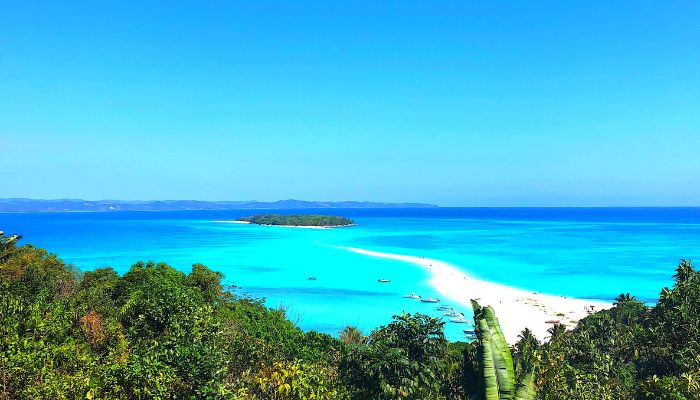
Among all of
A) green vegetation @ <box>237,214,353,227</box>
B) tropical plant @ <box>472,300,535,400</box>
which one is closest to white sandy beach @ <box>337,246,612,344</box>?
tropical plant @ <box>472,300,535,400</box>

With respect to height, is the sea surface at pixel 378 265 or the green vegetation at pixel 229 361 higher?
the green vegetation at pixel 229 361

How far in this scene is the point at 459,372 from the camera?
13.1 metres

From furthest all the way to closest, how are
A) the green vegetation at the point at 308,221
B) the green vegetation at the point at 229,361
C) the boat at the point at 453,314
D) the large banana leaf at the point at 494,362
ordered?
the green vegetation at the point at 308,221 < the boat at the point at 453,314 < the large banana leaf at the point at 494,362 < the green vegetation at the point at 229,361

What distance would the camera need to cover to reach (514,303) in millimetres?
46531

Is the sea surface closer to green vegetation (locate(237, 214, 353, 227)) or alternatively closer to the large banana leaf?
the large banana leaf

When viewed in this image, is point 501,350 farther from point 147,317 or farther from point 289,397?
point 147,317

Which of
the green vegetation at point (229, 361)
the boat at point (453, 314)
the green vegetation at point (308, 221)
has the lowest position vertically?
the boat at point (453, 314)

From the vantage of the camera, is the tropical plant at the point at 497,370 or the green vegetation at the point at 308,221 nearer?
the tropical plant at the point at 497,370

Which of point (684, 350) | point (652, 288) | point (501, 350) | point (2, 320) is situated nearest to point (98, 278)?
point (2, 320)

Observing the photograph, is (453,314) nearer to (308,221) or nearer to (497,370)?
(497,370)

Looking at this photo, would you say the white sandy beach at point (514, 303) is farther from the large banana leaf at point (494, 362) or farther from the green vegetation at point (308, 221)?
the green vegetation at point (308, 221)

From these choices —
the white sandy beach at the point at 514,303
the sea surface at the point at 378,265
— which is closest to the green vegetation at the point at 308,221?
the sea surface at the point at 378,265

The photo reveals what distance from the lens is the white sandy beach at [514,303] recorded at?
39094 millimetres

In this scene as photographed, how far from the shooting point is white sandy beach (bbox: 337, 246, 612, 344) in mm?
39094
